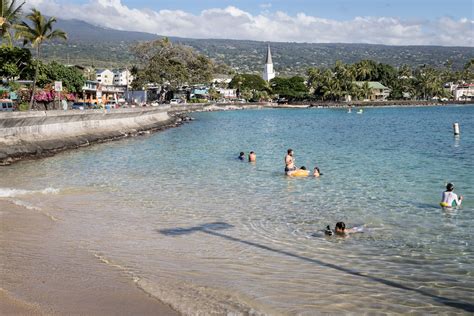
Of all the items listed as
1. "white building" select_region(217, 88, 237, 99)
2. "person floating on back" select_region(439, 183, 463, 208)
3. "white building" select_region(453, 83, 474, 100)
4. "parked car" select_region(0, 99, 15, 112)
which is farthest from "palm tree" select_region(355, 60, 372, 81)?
"person floating on back" select_region(439, 183, 463, 208)

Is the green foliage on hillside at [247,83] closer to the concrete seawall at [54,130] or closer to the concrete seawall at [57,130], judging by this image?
the concrete seawall at [57,130]

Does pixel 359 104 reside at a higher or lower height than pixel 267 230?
higher

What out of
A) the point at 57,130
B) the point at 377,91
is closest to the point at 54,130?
the point at 57,130

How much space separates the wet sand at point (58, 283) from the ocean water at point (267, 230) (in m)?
0.29

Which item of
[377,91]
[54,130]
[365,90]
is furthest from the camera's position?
[377,91]

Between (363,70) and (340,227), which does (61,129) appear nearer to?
(340,227)

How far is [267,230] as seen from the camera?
12.7 meters

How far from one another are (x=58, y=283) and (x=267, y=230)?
5596mm

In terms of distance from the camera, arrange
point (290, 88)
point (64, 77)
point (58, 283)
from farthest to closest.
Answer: point (290, 88) → point (64, 77) → point (58, 283)

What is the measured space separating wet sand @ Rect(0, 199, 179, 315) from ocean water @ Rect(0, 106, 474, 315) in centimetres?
29

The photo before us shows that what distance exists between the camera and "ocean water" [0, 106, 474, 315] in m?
8.24

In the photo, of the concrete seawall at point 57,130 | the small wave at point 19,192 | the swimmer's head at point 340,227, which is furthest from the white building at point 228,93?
the swimmer's head at point 340,227

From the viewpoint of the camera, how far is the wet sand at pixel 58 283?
7.23 metres

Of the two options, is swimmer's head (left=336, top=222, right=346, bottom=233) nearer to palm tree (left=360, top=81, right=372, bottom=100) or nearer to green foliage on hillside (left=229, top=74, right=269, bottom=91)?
palm tree (left=360, top=81, right=372, bottom=100)
